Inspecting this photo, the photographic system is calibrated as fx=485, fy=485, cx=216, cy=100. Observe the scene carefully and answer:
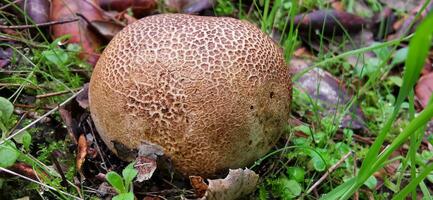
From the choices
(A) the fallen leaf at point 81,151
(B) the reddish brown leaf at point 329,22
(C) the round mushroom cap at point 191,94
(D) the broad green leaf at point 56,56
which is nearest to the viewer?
(C) the round mushroom cap at point 191,94

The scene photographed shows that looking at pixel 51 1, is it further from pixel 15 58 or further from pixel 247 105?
pixel 247 105

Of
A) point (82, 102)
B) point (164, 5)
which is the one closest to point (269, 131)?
point (82, 102)

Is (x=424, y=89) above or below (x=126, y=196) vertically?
below

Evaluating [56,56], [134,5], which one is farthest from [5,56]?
[134,5]

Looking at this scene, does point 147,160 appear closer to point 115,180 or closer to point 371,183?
point 115,180


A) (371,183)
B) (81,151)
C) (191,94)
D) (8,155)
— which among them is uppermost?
(191,94)

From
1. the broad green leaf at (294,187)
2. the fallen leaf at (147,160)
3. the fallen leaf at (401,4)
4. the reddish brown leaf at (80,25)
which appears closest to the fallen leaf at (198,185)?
the fallen leaf at (147,160)

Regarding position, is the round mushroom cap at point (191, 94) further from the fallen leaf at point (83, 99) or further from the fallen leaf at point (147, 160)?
the fallen leaf at point (83, 99)
